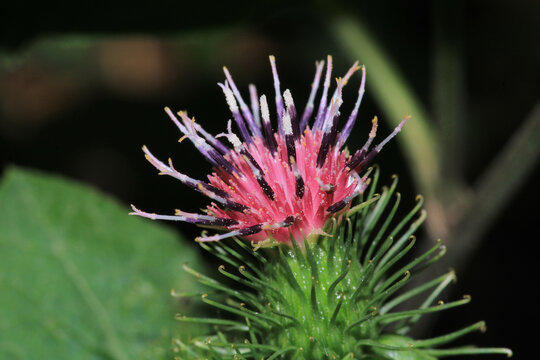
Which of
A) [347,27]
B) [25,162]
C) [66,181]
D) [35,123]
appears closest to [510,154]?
[347,27]

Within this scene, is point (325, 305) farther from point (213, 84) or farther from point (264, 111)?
point (213, 84)

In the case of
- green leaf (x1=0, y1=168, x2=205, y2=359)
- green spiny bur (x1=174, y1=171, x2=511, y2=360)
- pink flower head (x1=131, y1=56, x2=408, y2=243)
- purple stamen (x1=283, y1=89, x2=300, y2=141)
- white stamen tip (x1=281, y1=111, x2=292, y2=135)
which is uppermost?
green leaf (x1=0, y1=168, x2=205, y2=359)

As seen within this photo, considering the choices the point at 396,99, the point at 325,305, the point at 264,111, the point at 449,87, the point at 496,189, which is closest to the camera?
the point at 325,305

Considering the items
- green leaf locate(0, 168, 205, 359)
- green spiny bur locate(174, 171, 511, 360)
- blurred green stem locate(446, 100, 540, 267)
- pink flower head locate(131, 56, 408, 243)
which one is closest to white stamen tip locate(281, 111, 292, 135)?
pink flower head locate(131, 56, 408, 243)

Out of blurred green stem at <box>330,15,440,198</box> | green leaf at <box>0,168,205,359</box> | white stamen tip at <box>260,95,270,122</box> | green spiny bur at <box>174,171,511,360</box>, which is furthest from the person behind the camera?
blurred green stem at <box>330,15,440,198</box>

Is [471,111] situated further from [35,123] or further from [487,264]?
[35,123]

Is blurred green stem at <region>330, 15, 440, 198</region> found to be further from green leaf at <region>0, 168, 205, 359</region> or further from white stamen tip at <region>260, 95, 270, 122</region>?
white stamen tip at <region>260, 95, 270, 122</region>

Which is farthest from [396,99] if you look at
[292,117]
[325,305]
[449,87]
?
[325,305]

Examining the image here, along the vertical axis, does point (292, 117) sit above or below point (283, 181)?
above
